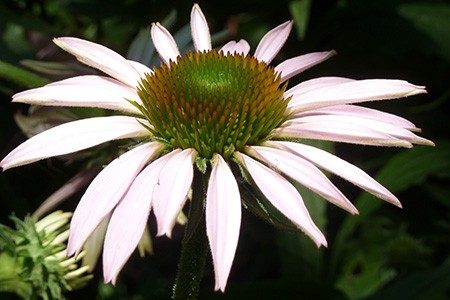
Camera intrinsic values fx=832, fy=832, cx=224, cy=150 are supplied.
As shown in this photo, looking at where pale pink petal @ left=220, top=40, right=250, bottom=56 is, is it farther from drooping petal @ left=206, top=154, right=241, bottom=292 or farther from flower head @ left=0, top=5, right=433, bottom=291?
drooping petal @ left=206, top=154, right=241, bottom=292

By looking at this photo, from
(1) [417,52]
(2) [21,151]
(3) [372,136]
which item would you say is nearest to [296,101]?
Result: (3) [372,136]

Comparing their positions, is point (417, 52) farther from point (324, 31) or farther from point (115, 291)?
point (115, 291)

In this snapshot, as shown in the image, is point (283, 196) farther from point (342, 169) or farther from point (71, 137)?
point (71, 137)

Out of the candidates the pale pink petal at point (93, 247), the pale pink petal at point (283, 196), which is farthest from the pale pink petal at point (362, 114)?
the pale pink petal at point (93, 247)

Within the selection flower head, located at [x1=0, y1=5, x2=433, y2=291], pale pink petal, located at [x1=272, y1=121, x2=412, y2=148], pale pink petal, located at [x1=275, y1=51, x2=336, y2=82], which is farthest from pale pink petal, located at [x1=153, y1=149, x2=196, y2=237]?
pale pink petal, located at [x1=275, y1=51, x2=336, y2=82]

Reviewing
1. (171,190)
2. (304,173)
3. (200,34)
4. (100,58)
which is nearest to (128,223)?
(171,190)

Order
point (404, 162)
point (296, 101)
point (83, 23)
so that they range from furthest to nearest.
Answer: point (83, 23)
point (404, 162)
point (296, 101)
